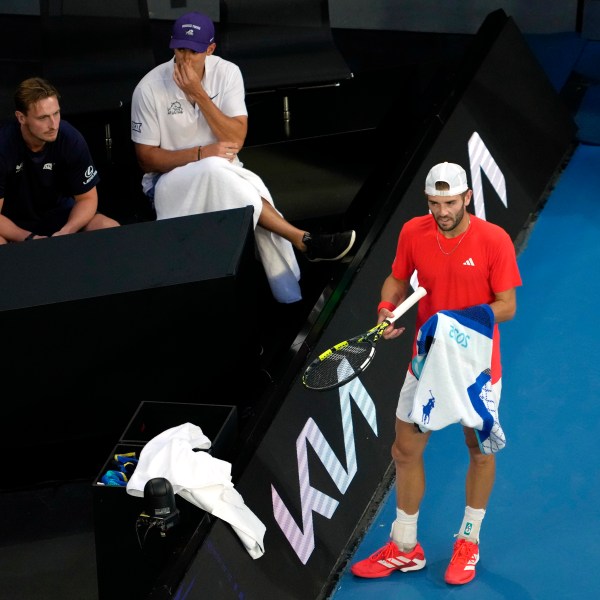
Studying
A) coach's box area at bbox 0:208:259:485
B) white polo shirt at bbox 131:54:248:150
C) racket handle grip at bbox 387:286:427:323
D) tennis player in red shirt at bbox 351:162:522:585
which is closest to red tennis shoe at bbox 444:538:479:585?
tennis player in red shirt at bbox 351:162:522:585

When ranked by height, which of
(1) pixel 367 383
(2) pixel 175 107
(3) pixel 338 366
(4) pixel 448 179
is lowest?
(1) pixel 367 383

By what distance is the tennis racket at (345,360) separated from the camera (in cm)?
409

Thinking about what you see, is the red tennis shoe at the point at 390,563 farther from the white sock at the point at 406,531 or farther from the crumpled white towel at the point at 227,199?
the crumpled white towel at the point at 227,199

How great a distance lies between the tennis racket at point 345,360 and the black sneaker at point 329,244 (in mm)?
1278

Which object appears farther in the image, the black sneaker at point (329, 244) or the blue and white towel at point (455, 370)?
the black sneaker at point (329, 244)

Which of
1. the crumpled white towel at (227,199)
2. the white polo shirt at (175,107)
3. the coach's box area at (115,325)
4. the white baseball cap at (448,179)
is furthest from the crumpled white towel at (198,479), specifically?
the white polo shirt at (175,107)

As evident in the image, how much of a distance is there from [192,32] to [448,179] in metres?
1.95

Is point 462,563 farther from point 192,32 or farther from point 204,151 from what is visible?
point 192,32

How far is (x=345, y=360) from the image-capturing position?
163 inches

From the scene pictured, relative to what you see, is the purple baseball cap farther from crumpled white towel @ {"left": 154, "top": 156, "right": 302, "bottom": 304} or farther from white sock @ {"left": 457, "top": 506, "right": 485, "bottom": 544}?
white sock @ {"left": 457, "top": 506, "right": 485, "bottom": 544}

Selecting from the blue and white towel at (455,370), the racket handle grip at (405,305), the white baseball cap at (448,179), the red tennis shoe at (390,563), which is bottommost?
the red tennis shoe at (390,563)

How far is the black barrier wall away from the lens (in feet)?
13.8

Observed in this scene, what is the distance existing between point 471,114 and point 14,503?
2917 millimetres

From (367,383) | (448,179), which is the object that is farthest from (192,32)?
(448,179)
